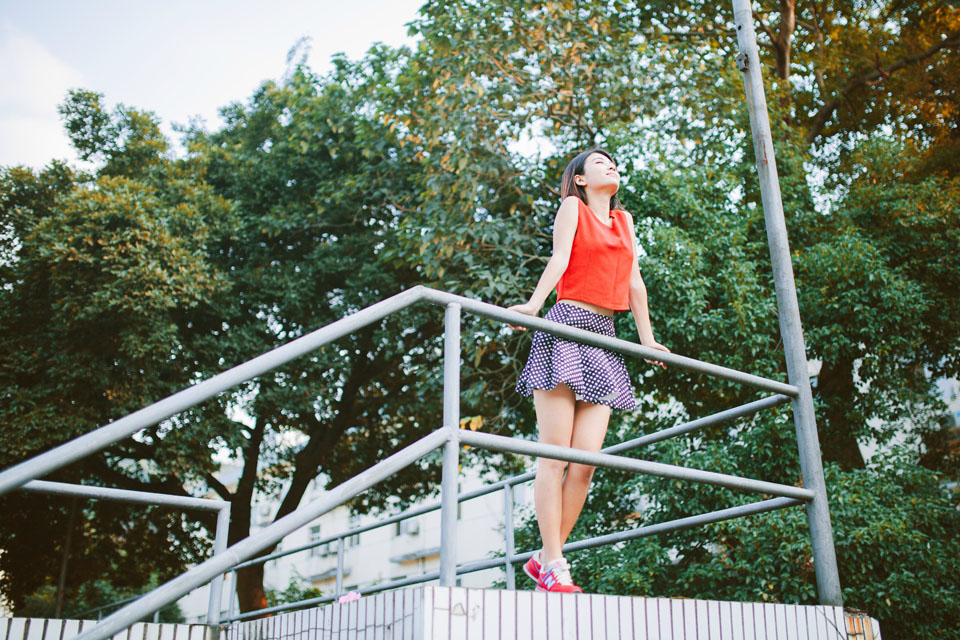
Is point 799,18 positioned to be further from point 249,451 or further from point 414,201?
point 249,451

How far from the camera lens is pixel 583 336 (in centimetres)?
255

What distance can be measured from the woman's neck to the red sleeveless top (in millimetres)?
87

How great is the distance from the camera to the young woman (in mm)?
2699

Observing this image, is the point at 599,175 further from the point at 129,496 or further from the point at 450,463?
the point at 129,496

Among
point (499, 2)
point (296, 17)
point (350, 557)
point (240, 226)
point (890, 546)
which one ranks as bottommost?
point (890, 546)

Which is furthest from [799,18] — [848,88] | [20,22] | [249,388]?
[20,22]

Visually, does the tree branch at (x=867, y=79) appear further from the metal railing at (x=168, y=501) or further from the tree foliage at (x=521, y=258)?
the metal railing at (x=168, y=501)

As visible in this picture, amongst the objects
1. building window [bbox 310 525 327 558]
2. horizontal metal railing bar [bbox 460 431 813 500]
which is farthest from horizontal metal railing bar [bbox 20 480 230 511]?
building window [bbox 310 525 327 558]

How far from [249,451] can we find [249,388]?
5.33 ft

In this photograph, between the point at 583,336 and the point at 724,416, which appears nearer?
the point at 583,336

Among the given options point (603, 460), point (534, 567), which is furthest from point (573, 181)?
point (534, 567)

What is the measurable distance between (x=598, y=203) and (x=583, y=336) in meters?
0.82

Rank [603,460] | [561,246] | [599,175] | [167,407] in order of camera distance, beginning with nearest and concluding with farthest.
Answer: [167,407] → [603,460] → [561,246] → [599,175]

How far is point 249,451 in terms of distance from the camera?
13320 mm
